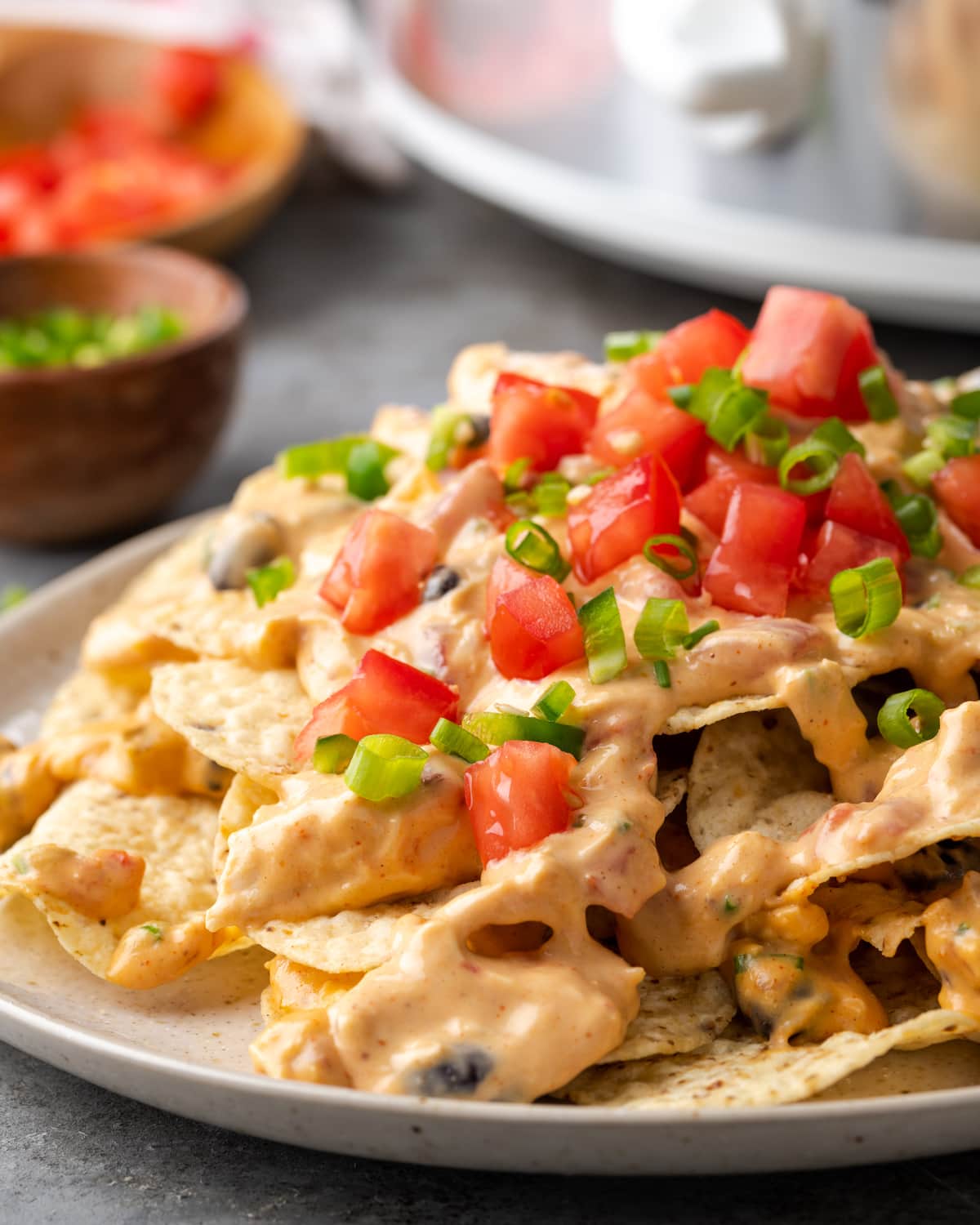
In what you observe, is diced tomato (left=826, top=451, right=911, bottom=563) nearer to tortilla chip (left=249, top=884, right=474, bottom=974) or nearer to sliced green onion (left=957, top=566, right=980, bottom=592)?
sliced green onion (left=957, top=566, right=980, bottom=592)

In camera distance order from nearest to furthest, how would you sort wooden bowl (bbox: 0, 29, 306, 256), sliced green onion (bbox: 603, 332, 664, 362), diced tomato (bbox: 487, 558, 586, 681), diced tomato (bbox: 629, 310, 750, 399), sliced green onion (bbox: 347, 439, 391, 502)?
diced tomato (bbox: 487, 558, 586, 681) → diced tomato (bbox: 629, 310, 750, 399) → sliced green onion (bbox: 347, 439, 391, 502) → sliced green onion (bbox: 603, 332, 664, 362) → wooden bowl (bbox: 0, 29, 306, 256)

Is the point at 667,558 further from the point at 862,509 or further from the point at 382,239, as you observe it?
the point at 382,239

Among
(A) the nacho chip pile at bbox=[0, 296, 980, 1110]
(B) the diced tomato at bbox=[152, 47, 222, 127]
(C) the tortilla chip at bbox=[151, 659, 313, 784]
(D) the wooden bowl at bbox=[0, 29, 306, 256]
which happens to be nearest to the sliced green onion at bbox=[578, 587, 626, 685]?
(A) the nacho chip pile at bbox=[0, 296, 980, 1110]

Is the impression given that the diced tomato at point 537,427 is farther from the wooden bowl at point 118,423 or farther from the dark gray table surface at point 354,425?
the wooden bowl at point 118,423

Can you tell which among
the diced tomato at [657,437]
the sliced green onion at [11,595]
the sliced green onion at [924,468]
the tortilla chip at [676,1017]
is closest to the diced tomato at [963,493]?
the sliced green onion at [924,468]

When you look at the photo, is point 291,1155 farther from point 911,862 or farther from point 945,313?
point 945,313
